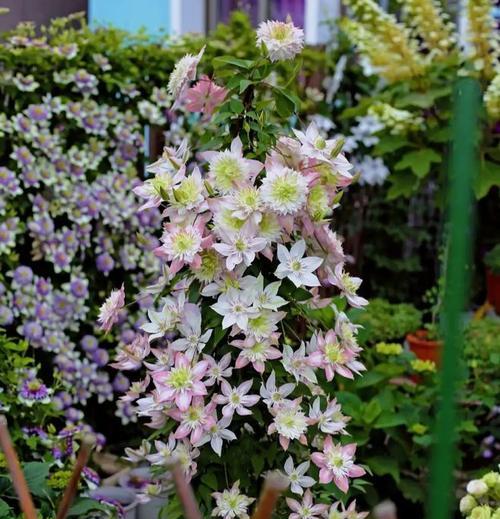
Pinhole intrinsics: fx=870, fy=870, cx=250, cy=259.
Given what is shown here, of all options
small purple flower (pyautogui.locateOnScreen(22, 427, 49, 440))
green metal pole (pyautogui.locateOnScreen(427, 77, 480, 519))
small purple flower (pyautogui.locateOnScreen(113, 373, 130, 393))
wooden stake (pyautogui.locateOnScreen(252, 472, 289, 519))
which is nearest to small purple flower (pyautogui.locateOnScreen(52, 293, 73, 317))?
small purple flower (pyautogui.locateOnScreen(113, 373, 130, 393))

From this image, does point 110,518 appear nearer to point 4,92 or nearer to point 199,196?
point 199,196

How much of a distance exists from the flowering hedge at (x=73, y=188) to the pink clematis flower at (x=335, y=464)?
1.48m

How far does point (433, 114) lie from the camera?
14.0 feet

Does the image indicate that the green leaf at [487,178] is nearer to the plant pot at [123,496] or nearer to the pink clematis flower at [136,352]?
the plant pot at [123,496]

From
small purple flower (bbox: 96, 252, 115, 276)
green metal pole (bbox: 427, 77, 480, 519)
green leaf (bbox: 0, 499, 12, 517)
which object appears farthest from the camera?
small purple flower (bbox: 96, 252, 115, 276)

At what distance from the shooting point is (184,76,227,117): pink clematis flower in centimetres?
207

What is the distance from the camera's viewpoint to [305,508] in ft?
6.38

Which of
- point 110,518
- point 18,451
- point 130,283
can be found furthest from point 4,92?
point 110,518

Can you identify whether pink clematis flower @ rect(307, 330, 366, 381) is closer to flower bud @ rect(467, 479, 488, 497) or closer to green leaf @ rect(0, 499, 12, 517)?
flower bud @ rect(467, 479, 488, 497)

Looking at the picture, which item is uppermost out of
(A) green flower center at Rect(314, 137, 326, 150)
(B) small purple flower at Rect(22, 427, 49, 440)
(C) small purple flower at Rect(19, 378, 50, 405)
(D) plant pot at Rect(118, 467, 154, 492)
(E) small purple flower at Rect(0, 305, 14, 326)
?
(A) green flower center at Rect(314, 137, 326, 150)

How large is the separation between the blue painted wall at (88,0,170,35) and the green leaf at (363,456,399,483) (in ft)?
9.14

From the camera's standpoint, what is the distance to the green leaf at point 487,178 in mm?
3893

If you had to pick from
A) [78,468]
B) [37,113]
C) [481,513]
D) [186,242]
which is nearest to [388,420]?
[481,513]

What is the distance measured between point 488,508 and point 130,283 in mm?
2028
